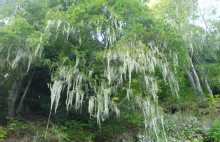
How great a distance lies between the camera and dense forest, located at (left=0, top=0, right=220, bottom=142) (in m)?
5.80

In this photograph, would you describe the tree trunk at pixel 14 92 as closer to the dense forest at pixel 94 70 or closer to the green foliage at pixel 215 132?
the dense forest at pixel 94 70

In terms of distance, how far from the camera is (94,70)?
20.4ft

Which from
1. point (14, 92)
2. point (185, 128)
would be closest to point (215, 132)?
point (185, 128)

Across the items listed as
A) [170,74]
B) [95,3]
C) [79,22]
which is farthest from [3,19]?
[170,74]

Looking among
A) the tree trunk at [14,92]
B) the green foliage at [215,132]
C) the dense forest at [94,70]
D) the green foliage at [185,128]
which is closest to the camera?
the dense forest at [94,70]

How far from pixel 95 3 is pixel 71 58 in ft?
6.16

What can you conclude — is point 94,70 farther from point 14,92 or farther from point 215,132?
point 215,132

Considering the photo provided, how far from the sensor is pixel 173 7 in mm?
11141

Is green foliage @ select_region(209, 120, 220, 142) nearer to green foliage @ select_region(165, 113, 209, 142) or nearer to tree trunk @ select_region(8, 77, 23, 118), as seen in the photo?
green foliage @ select_region(165, 113, 209, 142)

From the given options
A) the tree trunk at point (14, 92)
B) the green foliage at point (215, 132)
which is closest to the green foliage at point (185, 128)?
the green foliage at point (215, 132)

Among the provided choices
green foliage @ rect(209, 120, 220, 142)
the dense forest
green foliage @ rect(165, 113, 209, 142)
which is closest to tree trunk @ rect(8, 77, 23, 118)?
the dense forest

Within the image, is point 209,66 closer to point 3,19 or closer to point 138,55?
point 138,55

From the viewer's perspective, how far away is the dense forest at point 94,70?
19.0ft

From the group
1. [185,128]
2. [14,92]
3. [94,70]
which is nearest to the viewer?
[94,70]
